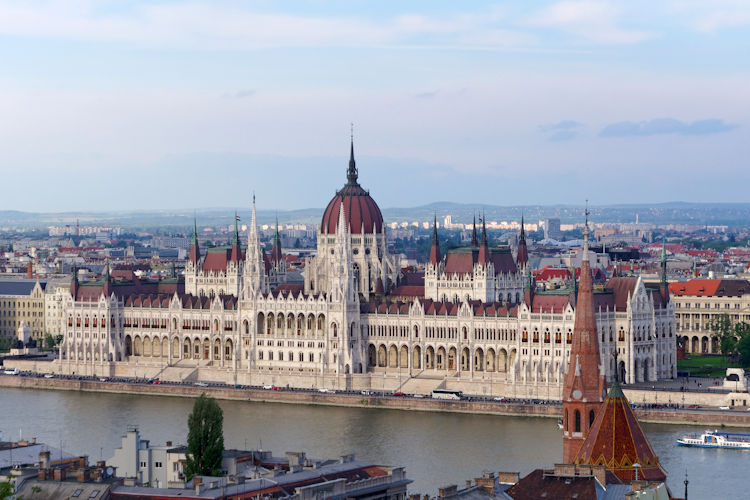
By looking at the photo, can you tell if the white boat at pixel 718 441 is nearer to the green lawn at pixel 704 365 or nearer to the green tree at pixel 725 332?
the green lawn at pixel 704 365

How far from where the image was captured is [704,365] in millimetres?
117375

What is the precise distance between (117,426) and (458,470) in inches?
947

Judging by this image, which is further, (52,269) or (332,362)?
(52,269)

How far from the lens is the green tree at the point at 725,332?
11844 cm

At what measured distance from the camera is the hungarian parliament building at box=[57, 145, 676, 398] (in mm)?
107125

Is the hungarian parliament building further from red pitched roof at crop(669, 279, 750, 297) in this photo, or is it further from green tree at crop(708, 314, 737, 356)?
red pitched roof at crop(669, 279, 750, 297)

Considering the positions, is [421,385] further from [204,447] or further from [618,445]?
[618,445]

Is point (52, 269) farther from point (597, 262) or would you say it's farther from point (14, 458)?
point (14, 458)

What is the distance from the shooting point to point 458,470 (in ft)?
255

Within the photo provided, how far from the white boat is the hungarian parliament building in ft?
53.3

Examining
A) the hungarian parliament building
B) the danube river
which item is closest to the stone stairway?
the hungarian parliament building

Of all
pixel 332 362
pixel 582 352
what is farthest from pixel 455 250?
pixel 582 352

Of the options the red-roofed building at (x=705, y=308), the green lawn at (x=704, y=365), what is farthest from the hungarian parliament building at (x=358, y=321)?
the red-roofed building at (x=705, y=308)

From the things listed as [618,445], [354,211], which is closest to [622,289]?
[354,211]
